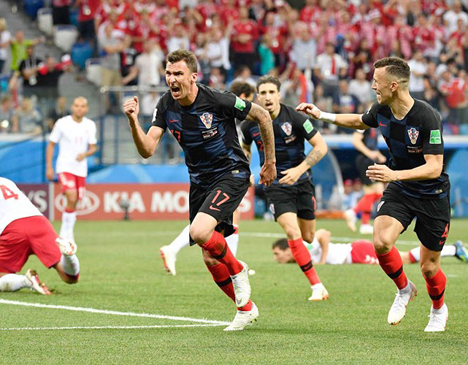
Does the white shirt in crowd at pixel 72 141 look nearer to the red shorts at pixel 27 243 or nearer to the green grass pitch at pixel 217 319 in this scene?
the green grass pitch at pixel 217 319

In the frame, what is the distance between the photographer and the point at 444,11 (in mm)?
29062

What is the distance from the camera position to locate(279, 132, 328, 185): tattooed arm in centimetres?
953

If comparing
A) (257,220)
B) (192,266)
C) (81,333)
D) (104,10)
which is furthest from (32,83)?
(81,333)

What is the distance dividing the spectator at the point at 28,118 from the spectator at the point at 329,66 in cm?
741

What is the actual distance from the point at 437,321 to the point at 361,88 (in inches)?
722

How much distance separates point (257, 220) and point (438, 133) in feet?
56.1

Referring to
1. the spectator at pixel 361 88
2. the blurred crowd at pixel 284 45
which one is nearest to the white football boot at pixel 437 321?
the blurred crowd at pixel 284 45

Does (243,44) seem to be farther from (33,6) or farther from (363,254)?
(363,254)

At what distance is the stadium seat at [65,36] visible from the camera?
2670 centimetres

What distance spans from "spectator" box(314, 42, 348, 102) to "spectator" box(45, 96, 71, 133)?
678cm

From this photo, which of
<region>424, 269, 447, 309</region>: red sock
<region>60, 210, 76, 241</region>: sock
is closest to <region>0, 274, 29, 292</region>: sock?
<region>424, 269, 447, 309</region>: red sock

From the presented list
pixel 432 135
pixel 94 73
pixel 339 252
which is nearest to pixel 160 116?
pixel 432 135

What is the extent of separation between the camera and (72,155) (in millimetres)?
16375

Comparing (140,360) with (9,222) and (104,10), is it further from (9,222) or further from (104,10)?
(104,10)
